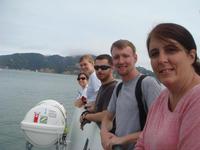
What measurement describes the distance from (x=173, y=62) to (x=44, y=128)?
16.1 feet

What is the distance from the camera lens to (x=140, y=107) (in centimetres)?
270

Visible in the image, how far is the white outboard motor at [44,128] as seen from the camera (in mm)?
6164

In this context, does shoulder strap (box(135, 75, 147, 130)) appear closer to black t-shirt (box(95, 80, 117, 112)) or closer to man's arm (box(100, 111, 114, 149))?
man's arm (box(100, 111, 114, 149))

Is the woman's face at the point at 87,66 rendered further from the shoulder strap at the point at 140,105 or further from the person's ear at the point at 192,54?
the person's ear at the point at 192,54

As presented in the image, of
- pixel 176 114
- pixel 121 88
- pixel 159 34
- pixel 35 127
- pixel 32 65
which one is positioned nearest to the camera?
pixel 176 114

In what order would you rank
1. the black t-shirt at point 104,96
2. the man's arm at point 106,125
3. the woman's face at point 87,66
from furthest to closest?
1. the woman's face at point 87,66
2. the black t-shirt at point 104,96
3. the man's arm at point 106,125

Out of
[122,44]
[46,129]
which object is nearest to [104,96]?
[122,44]

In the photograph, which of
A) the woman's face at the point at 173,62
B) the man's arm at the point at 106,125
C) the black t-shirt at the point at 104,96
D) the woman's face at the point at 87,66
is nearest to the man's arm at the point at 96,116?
the black t-shirt at the point at 104,96

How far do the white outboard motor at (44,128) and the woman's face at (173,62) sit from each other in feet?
15.8

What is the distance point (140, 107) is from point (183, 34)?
46.0 inches

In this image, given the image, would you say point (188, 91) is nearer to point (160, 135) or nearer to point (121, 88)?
point (160, 135)

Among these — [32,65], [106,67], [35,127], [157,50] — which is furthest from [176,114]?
[32,65]

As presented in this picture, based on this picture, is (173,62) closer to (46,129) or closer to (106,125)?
(106,125)

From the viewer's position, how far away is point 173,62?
5.46 feet
